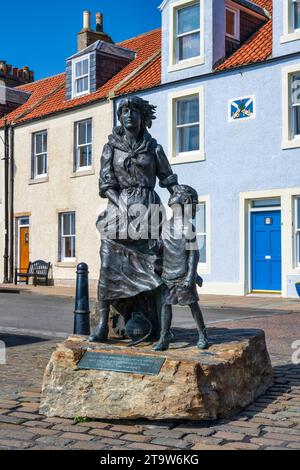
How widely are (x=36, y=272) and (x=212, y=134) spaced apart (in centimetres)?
854

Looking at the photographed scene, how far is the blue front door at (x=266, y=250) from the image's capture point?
16641mm

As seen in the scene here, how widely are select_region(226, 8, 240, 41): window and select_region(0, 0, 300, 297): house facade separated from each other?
30 millimetres

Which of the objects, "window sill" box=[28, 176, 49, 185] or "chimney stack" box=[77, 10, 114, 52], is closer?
"window sill" box=[28, 176, 49, 185]

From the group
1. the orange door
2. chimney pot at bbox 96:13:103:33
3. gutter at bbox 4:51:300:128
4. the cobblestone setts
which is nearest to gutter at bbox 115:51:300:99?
gutter at bbox 4:51:300:128

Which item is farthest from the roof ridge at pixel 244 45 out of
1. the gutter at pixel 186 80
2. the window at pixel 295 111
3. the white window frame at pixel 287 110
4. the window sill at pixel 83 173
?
the window sill at pixel 83 173

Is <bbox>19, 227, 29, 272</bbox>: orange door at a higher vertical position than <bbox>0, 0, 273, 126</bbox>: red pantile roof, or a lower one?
lower

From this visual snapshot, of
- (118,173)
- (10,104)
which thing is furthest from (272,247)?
(10,104)

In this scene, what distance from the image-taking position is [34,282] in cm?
2231

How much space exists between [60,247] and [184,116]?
22.5 feet

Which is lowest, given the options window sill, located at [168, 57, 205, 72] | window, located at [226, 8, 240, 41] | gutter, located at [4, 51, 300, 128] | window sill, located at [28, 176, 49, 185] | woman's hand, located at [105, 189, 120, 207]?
woman's hand, located at [105, 189, 120, 207]

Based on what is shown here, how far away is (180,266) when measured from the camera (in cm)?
520

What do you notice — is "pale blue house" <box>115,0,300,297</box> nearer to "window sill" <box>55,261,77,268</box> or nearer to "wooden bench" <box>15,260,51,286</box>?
"window sill" <box>55,261,77,268</box>

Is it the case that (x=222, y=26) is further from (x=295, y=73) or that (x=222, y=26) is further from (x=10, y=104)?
(x=10, y=104)

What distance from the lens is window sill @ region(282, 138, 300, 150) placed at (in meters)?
16.1
